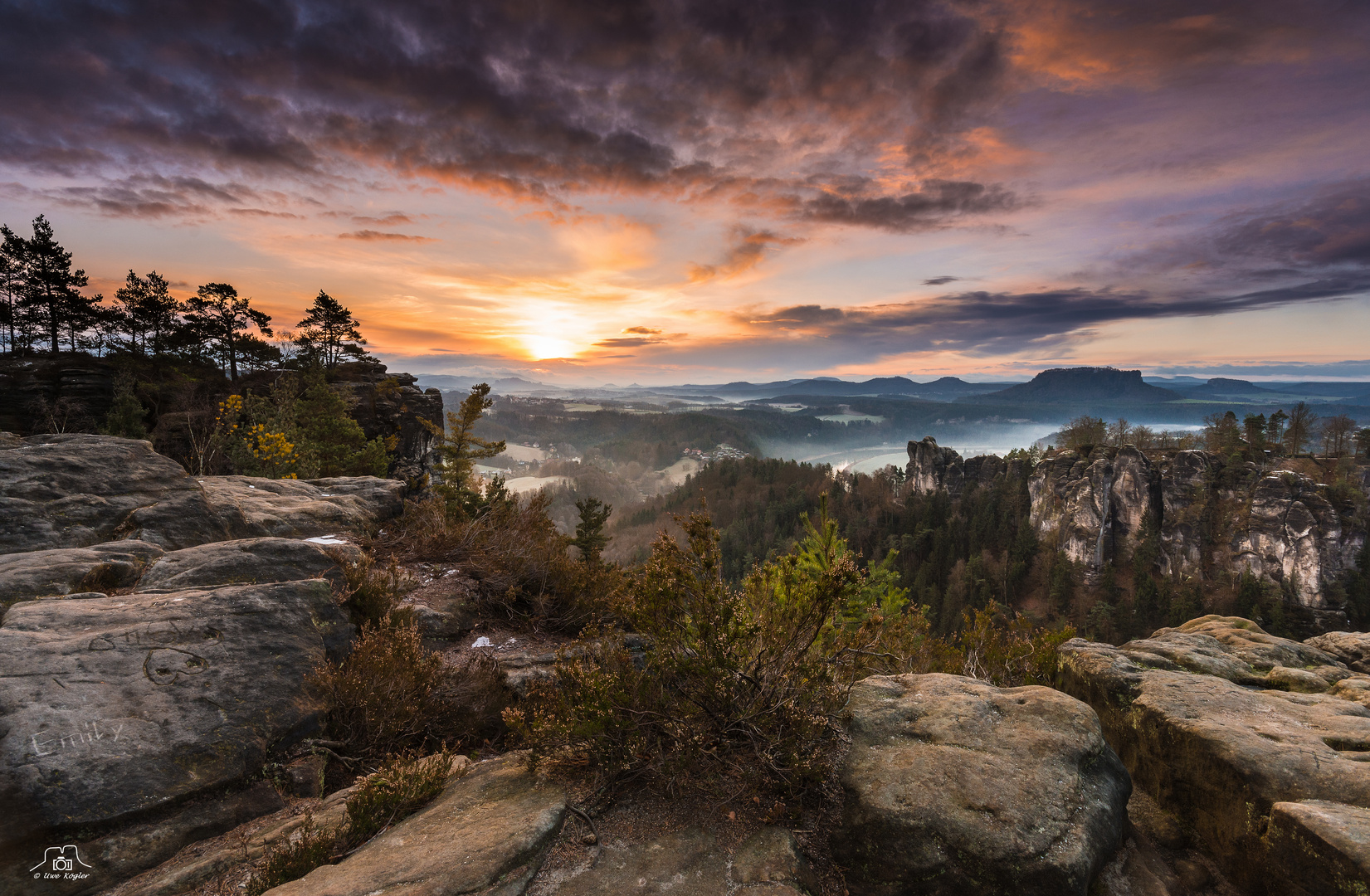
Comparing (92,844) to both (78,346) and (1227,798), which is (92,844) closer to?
(1227,798)

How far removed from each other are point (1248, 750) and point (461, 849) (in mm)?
5958

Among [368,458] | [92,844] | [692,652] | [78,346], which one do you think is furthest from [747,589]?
[78,346]

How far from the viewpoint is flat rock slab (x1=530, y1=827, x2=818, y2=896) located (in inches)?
119

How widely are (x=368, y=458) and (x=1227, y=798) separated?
2468 cm

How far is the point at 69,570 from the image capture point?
5473mm

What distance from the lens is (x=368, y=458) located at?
2106 centimetres

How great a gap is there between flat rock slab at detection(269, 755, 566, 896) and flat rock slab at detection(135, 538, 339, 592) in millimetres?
3714

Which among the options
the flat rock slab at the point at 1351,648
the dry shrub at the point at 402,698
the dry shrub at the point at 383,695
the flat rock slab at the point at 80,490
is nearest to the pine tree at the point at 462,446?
the flat rock slab at the point at 80,490

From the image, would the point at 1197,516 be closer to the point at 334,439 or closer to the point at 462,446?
the point at 462,446

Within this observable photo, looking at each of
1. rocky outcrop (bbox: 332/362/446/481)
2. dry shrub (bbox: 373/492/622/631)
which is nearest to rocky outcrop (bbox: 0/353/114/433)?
rocky outcrop (bbox: 332/362/446/481)

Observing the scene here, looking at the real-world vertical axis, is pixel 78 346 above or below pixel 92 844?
above

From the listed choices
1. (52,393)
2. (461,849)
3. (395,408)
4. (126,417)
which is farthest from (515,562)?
(52,393)

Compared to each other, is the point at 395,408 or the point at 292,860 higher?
the point at 395,408

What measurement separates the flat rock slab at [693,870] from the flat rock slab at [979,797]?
431 millimetres
